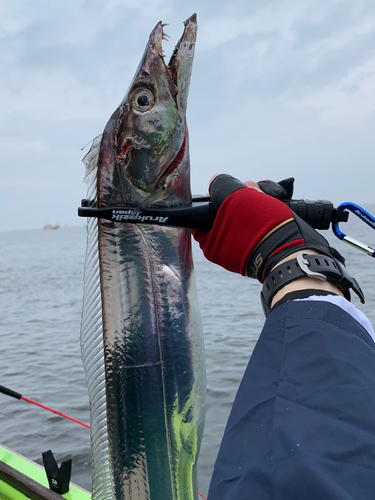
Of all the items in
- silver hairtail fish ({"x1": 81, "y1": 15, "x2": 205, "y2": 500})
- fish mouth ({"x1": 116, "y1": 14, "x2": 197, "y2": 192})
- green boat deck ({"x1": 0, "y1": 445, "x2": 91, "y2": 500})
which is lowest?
green boat deck ({"x1": 0, "y1": 445, "x2": 91, "y2": 500})

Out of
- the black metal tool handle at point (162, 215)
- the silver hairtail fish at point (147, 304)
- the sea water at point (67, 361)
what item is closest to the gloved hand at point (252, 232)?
the black metal tool handle at point (162, 215)

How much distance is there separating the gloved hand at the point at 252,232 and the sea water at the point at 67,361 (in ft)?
14.4

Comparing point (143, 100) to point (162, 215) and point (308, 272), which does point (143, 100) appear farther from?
point (308, 272)

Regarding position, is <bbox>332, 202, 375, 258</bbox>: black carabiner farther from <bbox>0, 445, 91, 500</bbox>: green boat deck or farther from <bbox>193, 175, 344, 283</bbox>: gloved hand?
<bbox>0, 445, 91, 500</bbox>: green boat deck

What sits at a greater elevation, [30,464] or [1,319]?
[30,464]

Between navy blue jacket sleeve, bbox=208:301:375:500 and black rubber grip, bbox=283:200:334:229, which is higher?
black rubber grip, bbox=283:200:334:229

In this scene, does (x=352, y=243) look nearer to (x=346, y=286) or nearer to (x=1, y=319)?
(x=346, y=286)

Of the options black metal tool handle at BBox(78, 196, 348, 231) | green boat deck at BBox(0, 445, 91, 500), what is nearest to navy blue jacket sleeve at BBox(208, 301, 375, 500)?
black metal tool handle at BBox(78, 196, 348, 231)

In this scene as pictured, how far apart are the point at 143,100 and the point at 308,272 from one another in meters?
0.85

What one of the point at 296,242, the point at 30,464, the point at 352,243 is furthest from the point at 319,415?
the point at 30,464

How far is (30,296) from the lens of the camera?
715 inches

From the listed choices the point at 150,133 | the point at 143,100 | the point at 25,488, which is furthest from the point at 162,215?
the point at 25,488

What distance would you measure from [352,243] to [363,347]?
0.88 m

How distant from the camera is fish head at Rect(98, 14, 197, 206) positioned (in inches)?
57.8
